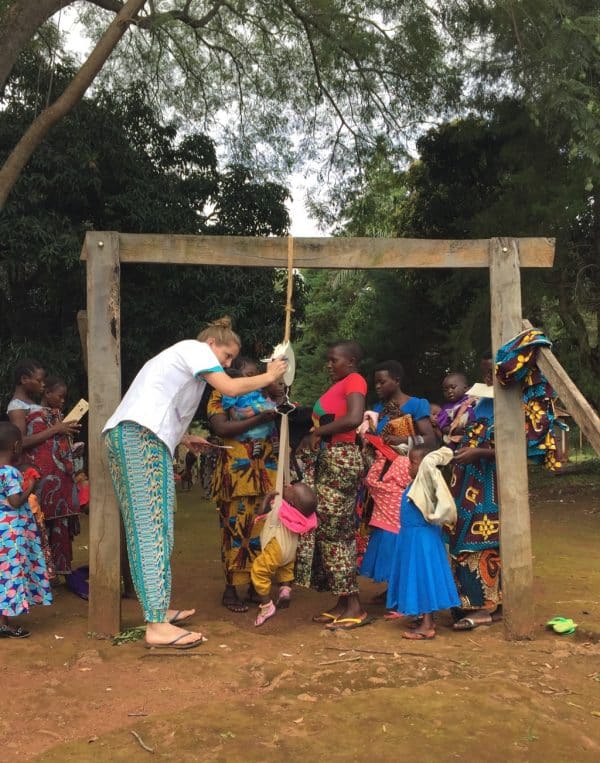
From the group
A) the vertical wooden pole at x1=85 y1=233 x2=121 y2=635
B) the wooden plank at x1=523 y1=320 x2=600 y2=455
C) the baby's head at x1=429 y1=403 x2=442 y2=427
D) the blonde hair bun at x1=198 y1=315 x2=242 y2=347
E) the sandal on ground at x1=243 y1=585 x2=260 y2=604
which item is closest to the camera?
the wooden plank at x1=523 y1=320 x2=600 y2=455

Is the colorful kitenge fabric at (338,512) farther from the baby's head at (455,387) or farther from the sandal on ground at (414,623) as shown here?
the baby's head at (455,387)

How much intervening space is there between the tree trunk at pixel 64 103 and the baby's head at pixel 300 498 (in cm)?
534

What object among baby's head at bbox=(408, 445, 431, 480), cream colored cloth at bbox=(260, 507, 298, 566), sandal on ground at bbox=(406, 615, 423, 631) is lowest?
sandal on ground at bbox=(406, 615, 423, 631)

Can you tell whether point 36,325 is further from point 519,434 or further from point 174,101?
point 519,434

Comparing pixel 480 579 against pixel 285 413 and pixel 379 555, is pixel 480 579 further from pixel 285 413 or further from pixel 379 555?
pixel 285 413

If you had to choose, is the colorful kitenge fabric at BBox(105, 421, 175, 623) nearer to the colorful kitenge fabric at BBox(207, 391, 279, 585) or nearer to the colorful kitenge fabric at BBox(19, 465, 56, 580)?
the colorful kitenge fabric at BBox(19, 465, 56, 580)

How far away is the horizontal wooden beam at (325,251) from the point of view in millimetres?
4816

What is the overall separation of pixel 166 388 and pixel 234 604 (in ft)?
5.88

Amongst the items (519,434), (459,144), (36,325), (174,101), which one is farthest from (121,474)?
(459,144)

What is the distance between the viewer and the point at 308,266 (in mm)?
4910

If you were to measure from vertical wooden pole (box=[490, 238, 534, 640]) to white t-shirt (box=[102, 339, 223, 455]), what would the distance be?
1722 millimetres

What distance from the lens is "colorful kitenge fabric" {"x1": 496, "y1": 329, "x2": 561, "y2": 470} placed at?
14.8 ft

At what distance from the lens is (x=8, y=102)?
10461mm

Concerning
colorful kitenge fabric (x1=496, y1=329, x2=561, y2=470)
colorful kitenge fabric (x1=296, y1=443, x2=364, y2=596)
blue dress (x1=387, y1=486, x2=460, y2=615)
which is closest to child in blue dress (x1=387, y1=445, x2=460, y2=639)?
blue dress (x1=387, y1=486, x2=460, y2=615)
